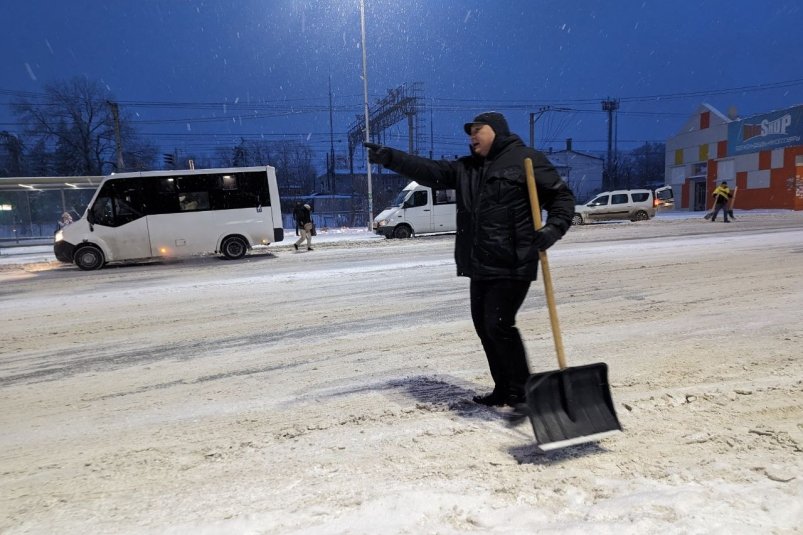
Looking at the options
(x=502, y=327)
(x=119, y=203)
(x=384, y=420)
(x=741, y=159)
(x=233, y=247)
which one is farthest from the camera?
(x=741, y=159)

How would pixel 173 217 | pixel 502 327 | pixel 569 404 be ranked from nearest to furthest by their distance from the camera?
1. pixel 569 404
2. pixel 502 327
3. pixel 173 217

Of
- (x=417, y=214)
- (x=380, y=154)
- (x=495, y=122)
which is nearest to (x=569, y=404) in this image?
(x=495, y=122)

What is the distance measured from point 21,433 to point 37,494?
1.04m

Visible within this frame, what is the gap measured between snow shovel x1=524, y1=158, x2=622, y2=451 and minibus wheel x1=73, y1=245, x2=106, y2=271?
14329mm

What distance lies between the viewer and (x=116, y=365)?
484 cm

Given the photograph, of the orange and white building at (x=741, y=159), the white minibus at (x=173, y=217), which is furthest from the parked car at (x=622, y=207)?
the white minibus at (x=173, y=217)

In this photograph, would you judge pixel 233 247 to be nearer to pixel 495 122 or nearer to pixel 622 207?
pixel 495 122

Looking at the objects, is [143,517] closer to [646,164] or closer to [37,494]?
[37,494]

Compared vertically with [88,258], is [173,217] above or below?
above

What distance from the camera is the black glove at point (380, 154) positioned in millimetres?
3186

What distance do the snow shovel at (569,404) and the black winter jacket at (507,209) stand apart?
13 centimetres

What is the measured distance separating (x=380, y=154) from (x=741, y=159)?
37541mm

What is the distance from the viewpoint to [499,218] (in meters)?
3.00

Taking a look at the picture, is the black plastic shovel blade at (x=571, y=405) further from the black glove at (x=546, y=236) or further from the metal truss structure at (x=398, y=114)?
the metal truss structure at (x=398, y=114)
